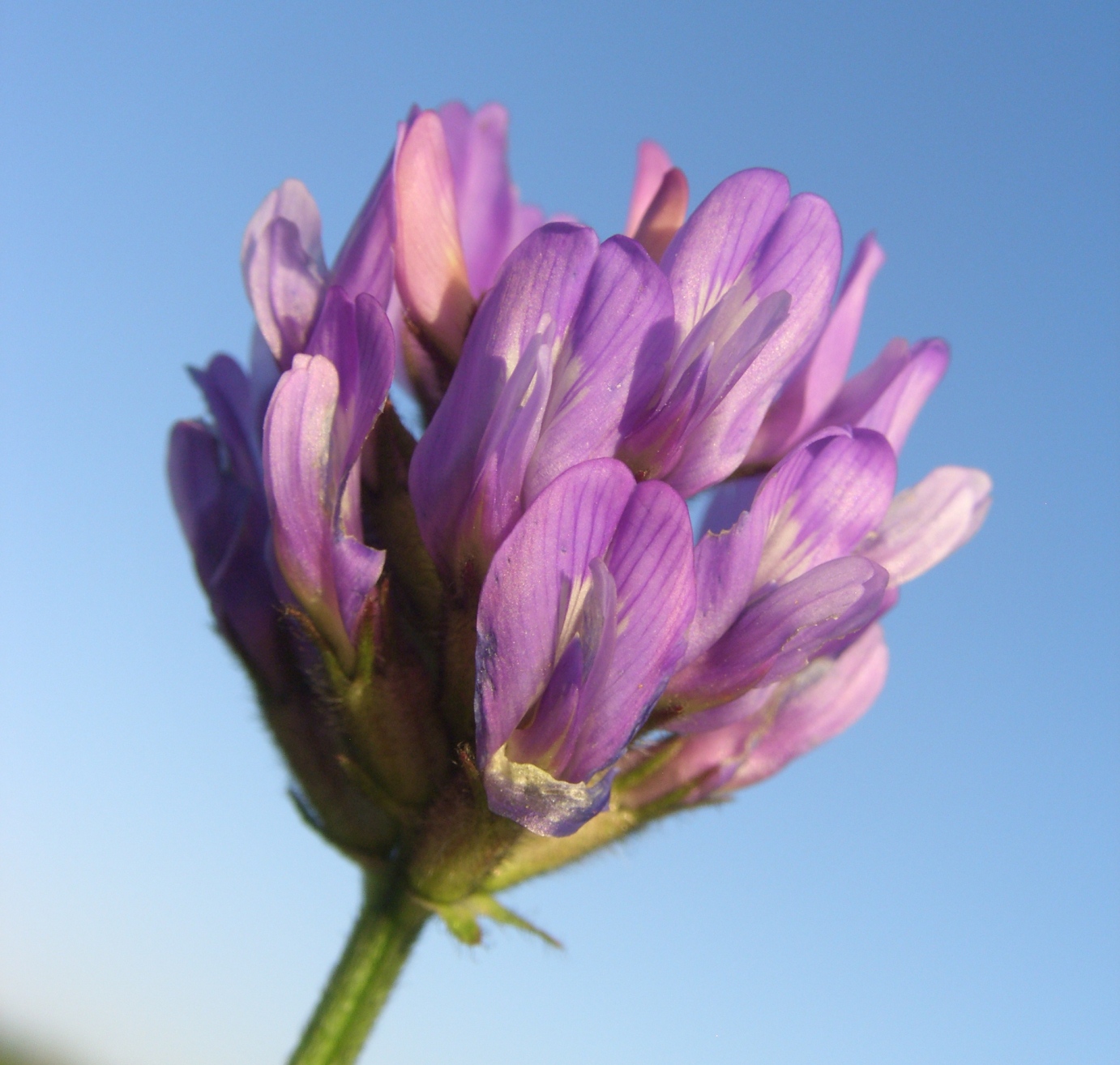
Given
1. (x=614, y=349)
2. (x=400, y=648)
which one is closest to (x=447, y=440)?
(x=614, y=349)

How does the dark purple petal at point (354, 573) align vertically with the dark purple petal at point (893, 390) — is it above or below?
below

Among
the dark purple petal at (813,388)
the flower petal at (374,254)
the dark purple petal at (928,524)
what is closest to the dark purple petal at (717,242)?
the dark purple petal at (813,388)

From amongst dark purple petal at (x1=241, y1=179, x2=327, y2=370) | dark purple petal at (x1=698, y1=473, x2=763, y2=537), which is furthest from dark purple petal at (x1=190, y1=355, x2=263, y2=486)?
dark purple petal at (x1=698, y1=473, x2=763, y2=537)

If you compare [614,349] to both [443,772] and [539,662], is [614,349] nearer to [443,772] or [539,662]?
[539,662]

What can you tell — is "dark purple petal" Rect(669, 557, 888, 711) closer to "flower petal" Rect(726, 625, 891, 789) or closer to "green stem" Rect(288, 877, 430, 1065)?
"flower petal" Rect(726, 625, 891, 789)

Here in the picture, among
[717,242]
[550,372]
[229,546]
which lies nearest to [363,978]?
[229,546]

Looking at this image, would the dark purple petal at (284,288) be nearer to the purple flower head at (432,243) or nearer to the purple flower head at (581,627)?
the purple flower head at (432,243)
